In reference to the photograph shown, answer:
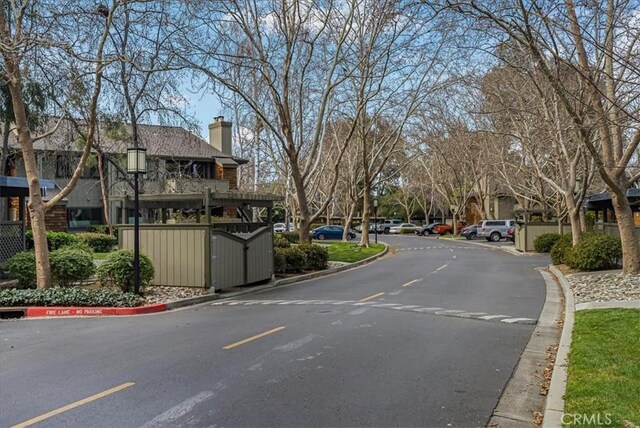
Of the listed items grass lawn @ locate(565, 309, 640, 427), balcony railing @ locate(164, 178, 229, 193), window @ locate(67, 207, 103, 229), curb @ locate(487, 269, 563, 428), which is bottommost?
curb @ locate(487, 269, 563, 428)

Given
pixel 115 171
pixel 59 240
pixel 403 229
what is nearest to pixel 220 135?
pixel 115 171

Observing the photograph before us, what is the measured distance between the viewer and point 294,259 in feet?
68.5

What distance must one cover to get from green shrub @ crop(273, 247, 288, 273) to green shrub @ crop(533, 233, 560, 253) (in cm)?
1778

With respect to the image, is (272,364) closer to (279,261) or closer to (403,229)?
(279,261)

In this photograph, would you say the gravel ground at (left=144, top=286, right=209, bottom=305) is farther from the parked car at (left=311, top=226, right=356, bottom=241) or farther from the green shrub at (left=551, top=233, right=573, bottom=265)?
the parked car at (left=311, top=226, right=356, bottom=241)

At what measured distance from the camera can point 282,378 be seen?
6.61m

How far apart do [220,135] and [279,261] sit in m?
24.5

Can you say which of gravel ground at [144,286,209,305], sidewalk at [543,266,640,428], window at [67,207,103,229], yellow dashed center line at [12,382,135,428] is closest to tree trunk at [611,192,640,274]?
sidewalk at [543,266,640,428]

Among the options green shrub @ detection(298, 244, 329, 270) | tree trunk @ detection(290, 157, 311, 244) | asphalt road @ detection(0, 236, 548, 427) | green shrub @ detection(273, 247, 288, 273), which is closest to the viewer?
asphalt road @ detection(0, 236, 548, 427)

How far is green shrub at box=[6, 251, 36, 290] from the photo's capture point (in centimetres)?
1444

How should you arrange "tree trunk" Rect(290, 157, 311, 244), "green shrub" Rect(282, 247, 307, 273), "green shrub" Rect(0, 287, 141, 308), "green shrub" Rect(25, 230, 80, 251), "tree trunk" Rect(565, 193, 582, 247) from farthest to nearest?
1. "green shrub" Rect(25, 230, 80, 251)
2. "tree trunk" Rect(565, 193, 582, 247)
3. "tree trunk" Rect(290, 157, 311, 244)
4. "green shrub" Rect(282, 247, 307, 273)
5. "green shrub" Rect(0, 287, 141, 308)

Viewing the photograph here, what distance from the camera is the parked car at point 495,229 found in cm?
4744

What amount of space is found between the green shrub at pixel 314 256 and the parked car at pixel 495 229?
28.3 m

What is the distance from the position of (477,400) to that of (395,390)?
866 millimetres
